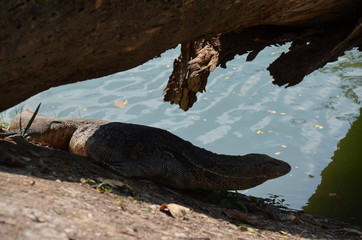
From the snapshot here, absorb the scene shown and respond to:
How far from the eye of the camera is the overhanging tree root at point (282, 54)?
6.46 metres

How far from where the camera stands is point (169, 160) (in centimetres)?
609

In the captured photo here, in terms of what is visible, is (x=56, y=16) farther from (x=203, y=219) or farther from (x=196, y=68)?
(x=196, y=68)

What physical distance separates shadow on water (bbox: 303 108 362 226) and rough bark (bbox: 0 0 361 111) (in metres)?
3.58

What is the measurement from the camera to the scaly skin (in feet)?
19.7

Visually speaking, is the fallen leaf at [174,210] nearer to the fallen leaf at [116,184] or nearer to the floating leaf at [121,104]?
the fallen leaf at [116,184]

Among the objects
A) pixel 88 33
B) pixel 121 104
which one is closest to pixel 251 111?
pixel 121 104

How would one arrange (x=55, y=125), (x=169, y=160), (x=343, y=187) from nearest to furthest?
(x=169, y=160)
(x=55, y=125)
(x=343, y=187)

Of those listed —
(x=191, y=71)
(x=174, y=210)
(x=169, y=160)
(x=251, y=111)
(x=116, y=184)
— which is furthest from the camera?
(x=251, y=111)

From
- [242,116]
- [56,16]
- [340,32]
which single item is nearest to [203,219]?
[56,16]

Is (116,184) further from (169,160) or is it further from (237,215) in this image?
(237,215)

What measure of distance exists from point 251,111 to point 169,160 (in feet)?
16.5

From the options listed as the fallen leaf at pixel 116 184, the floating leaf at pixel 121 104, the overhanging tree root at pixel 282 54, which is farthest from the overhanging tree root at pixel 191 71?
the floating leaf at pixel 121 104

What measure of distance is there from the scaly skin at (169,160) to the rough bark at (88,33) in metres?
1.33

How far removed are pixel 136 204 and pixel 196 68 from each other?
8.55ft
